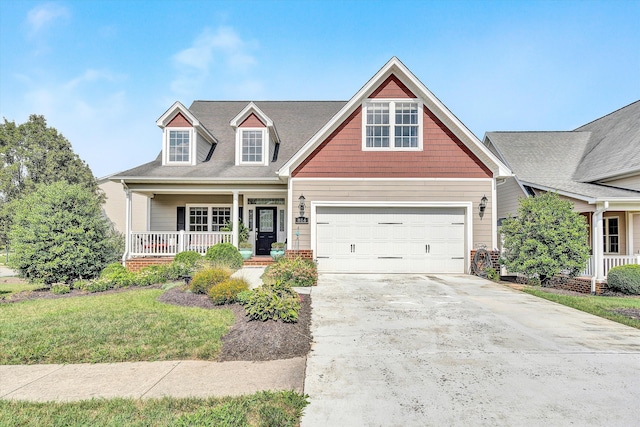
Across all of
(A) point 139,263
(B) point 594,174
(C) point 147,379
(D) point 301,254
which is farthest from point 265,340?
(B) point 594,174

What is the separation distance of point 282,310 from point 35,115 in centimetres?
2874

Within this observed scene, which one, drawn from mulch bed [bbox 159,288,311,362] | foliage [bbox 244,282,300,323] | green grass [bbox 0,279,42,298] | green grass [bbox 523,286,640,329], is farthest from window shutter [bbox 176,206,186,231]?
green grass [bbox 523,286,640,329]

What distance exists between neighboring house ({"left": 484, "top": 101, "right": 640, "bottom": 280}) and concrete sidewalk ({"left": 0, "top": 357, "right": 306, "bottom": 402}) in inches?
469

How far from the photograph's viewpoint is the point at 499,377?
3.98 m

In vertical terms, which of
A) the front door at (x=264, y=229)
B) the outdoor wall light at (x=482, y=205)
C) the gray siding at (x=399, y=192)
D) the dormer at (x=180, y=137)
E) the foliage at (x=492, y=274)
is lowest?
the foliage at (x=492, y=274)

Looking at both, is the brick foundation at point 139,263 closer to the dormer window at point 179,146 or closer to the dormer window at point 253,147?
the dormer window at point 179,146

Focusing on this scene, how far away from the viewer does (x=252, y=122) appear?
1467cm

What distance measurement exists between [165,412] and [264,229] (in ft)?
40.2

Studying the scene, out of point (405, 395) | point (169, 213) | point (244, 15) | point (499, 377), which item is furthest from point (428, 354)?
point (169, 213)

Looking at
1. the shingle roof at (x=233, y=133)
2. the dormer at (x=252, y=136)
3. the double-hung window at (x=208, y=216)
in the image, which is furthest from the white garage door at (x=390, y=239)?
the double-hung window at (x=208, y=216)

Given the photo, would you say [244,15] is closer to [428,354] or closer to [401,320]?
[401,320]

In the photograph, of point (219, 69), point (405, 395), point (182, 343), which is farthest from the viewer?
point (219, 69)

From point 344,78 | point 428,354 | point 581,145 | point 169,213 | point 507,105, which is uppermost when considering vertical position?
point 344,78

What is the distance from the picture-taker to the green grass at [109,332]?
470cm
